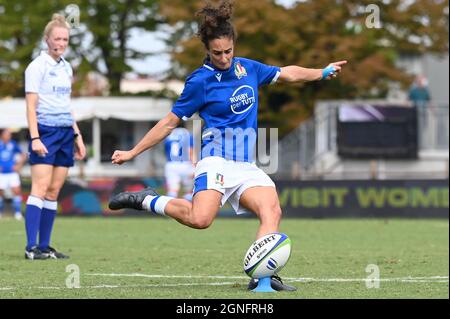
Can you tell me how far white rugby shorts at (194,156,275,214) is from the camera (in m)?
8.40

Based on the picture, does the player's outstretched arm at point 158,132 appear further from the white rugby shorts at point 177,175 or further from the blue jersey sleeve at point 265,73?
the white rugby shorts at point 177,175

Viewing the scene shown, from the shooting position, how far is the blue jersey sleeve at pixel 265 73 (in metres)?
8.70

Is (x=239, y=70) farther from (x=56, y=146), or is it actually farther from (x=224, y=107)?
(x=56, y=146)

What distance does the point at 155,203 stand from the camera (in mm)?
8555

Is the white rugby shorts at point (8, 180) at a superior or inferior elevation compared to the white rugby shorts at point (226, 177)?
inferior

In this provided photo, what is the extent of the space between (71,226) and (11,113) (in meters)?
20.0

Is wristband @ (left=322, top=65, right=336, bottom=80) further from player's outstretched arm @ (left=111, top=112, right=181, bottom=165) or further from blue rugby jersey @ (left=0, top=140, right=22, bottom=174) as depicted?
blue rugby jersey @ (left=0, top=140, right=22, bottom=174)

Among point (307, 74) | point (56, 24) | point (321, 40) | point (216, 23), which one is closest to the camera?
point (216, 23)

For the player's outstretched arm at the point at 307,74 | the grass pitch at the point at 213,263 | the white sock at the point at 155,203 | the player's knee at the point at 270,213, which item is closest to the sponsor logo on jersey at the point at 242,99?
the player's outstretched arm at the point at 307,74

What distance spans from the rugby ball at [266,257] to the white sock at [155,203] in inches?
34.1

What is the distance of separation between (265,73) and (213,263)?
266 centimetres

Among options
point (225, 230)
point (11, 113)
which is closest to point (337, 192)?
point (225, 230)

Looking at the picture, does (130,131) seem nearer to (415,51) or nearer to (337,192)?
(415,51)

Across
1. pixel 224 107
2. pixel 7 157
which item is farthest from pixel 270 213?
pixel 7 157
